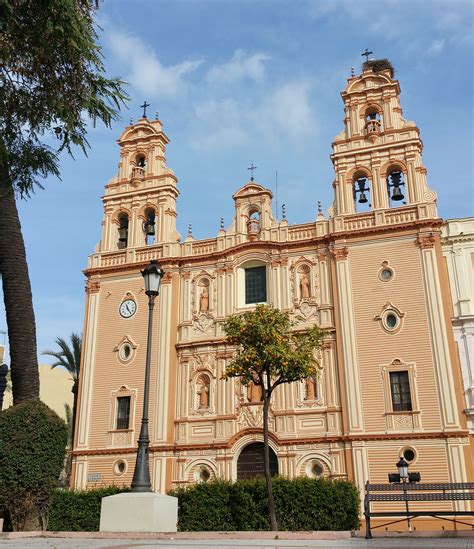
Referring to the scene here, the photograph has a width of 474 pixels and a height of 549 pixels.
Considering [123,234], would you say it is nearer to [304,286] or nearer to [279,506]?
[304,286]

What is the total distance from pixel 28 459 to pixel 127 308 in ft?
54.4

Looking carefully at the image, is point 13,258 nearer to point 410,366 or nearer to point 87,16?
point 87,16

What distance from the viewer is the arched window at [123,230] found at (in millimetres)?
33594

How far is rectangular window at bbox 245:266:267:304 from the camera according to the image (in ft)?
97.8

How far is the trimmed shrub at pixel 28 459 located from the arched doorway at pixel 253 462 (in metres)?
12.5

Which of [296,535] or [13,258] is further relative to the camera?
[13,258]

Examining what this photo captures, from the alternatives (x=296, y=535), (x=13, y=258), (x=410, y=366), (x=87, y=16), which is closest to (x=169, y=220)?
(x=410, y=366)

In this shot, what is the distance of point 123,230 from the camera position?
1337 inches

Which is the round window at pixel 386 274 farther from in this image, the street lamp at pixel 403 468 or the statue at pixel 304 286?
the street lamp at pixel 403 468

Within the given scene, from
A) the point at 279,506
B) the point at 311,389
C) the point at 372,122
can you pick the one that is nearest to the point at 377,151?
the point at 372,122

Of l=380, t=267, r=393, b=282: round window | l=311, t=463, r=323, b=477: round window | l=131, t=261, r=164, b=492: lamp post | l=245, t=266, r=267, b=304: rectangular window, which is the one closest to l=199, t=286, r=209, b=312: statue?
l=245, t=266, r=267, b=304: rectangular window

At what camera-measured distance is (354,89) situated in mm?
32062

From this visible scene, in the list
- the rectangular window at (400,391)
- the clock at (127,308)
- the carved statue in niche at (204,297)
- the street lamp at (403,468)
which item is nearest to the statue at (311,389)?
the rectangular window at (400,391)

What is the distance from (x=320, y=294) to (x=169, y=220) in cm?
907
